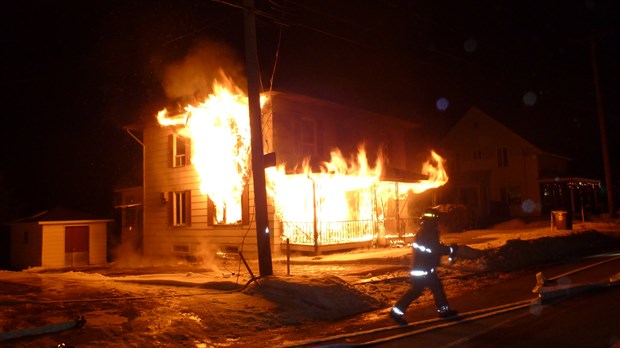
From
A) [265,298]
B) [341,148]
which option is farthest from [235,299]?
[341,148]

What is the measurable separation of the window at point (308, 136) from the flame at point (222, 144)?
199 cm

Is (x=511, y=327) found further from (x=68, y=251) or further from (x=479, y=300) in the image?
(x=68, y=251)

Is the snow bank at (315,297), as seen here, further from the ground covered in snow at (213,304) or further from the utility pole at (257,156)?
the utility pole at (257,156)

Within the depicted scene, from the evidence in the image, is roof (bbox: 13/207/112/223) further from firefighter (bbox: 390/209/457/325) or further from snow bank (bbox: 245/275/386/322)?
firefighter (bbox: 390/209/457/325)

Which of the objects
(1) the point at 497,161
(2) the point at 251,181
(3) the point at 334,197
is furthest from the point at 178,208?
(1) the point at 497,161

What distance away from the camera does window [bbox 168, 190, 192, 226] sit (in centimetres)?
2076

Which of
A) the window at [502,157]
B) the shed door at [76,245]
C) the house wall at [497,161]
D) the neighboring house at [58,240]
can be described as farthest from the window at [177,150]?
the window at [502,157]

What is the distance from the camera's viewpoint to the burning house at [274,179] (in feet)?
58.4

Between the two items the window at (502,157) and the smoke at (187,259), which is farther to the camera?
the window at (502,157)

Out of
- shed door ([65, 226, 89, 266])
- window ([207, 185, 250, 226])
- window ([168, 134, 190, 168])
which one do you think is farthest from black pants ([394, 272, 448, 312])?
shed door ([65, 226, 89, 266])

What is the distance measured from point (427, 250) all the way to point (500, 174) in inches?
1319

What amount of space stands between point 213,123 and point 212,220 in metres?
3.59

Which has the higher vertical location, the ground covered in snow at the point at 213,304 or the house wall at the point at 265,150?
the house wall at the point at 265,150

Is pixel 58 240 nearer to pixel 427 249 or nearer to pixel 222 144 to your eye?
pixel 222 144
